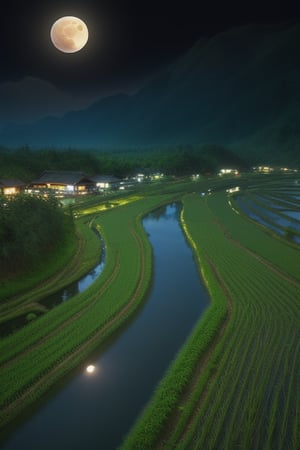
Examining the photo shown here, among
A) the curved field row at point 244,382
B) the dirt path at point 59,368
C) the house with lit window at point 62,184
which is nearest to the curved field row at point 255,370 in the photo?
the curved field row at point 244,382

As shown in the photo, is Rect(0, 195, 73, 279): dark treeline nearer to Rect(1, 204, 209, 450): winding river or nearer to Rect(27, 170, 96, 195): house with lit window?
Rect(1, 204, 209, 450): winding river

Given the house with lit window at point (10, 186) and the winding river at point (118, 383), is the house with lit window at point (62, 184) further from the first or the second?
the winding river at point (118, 383)

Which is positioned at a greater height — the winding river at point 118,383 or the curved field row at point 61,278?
the curved field row at point 61,278

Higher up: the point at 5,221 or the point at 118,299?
the point at 5,221

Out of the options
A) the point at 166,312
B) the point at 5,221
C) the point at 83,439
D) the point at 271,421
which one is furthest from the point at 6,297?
the point at 271,421

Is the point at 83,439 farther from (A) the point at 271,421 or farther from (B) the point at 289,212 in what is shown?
(B) the point at 289,212
